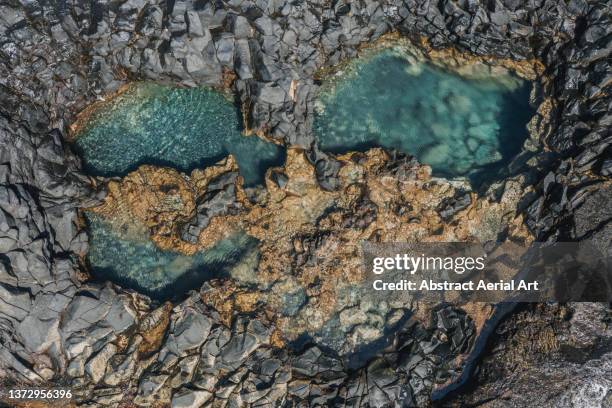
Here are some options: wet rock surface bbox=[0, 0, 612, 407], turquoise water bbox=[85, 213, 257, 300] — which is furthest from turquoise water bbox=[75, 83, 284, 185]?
turquoise water bbox=[85, 213, 257, 300]

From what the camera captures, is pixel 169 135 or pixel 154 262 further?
pixel 169 135

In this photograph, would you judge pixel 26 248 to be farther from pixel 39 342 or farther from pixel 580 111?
pixel 580 111

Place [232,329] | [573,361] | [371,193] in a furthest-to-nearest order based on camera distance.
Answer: [371,193] → [232,329] → [573,361]

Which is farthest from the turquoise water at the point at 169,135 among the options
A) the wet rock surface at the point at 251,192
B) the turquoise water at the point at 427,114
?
the turquoise water at the point at 427,114

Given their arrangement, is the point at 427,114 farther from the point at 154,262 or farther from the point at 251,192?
the point at 154,262

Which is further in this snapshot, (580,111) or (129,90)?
(129,90)

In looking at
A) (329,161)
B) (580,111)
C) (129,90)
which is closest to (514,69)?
(580,111)

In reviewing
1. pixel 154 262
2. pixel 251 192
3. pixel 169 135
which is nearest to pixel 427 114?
pixel 251 192
